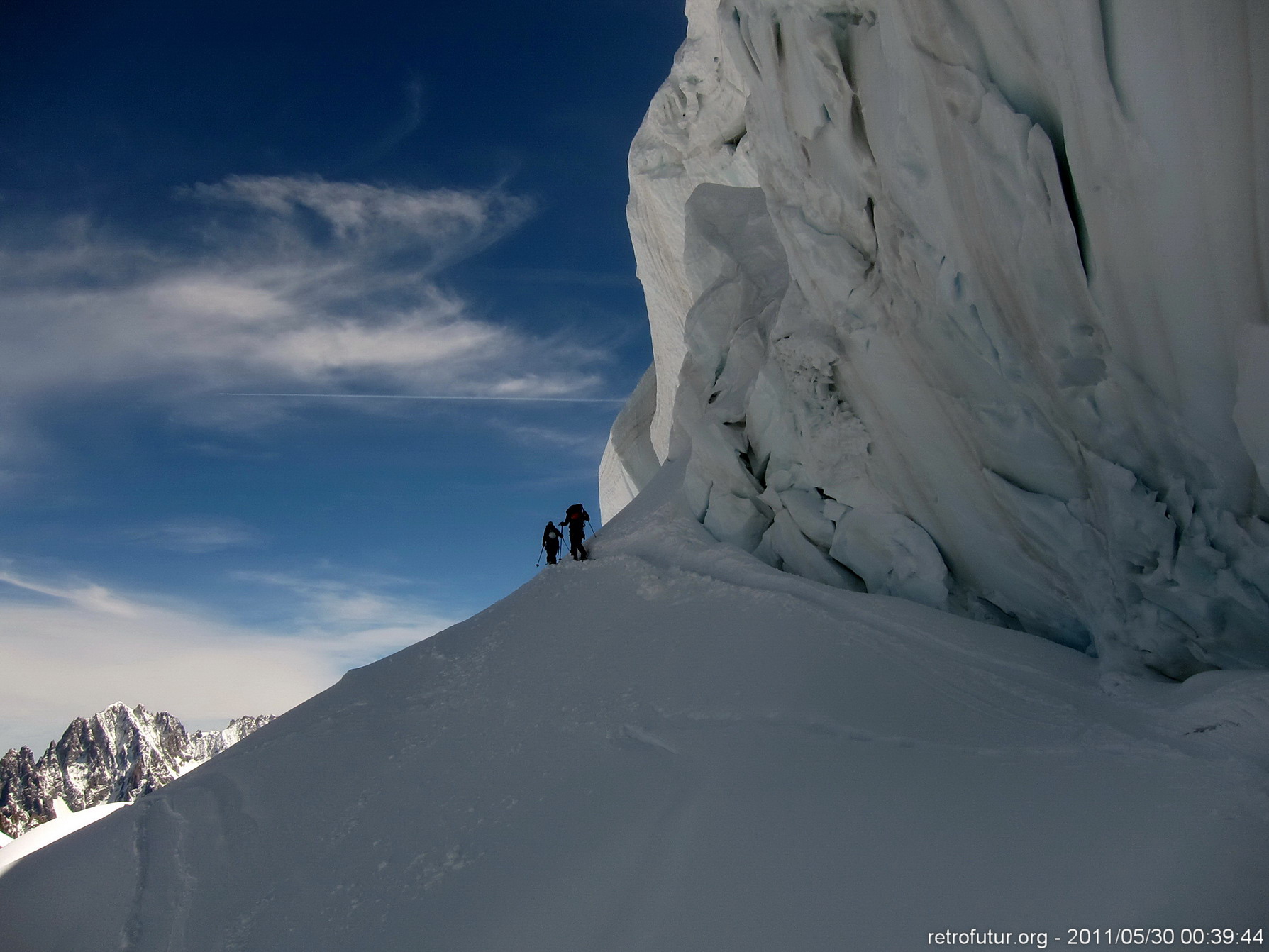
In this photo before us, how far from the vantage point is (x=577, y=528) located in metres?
10.9

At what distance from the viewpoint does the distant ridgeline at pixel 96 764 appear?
74250 millimetres

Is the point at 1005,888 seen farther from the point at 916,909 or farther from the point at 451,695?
the point at 451,695

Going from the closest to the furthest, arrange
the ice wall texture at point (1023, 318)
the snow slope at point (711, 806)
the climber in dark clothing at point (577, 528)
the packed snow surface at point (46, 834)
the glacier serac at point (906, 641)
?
the snow slope at point (711, 806), the glacier serac at point (906, 641), the ice wall texture at point (1023, 318), the packed snow surface at point (46, 834), the climber in dark clothing at point (577, 528)

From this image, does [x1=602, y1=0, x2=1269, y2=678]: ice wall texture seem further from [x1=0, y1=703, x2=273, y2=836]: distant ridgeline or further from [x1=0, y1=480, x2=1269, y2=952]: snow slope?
[x1=0, y1=703, x2=273, y2=836]: distant ridgeline

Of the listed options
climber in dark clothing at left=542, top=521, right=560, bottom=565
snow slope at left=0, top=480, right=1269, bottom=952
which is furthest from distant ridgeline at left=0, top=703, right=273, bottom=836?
snow slope at left=0, top=480, right=1269, bottom=952

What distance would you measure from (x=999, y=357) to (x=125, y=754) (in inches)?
3985

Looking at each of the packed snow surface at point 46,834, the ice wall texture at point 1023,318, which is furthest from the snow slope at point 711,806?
the ice wall texture at point 1023,318

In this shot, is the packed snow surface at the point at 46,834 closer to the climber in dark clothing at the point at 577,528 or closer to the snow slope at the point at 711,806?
the snow slope at the point at 711,806

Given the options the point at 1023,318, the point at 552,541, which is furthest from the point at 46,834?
the point at 1023,318

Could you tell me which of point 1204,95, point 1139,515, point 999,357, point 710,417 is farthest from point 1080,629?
point 710,417

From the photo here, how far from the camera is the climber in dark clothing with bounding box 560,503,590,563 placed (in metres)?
10.6

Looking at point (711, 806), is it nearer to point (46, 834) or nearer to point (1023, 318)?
point (1023, 318)

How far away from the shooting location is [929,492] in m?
7.07

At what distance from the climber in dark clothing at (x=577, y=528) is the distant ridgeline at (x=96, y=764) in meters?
70.8
